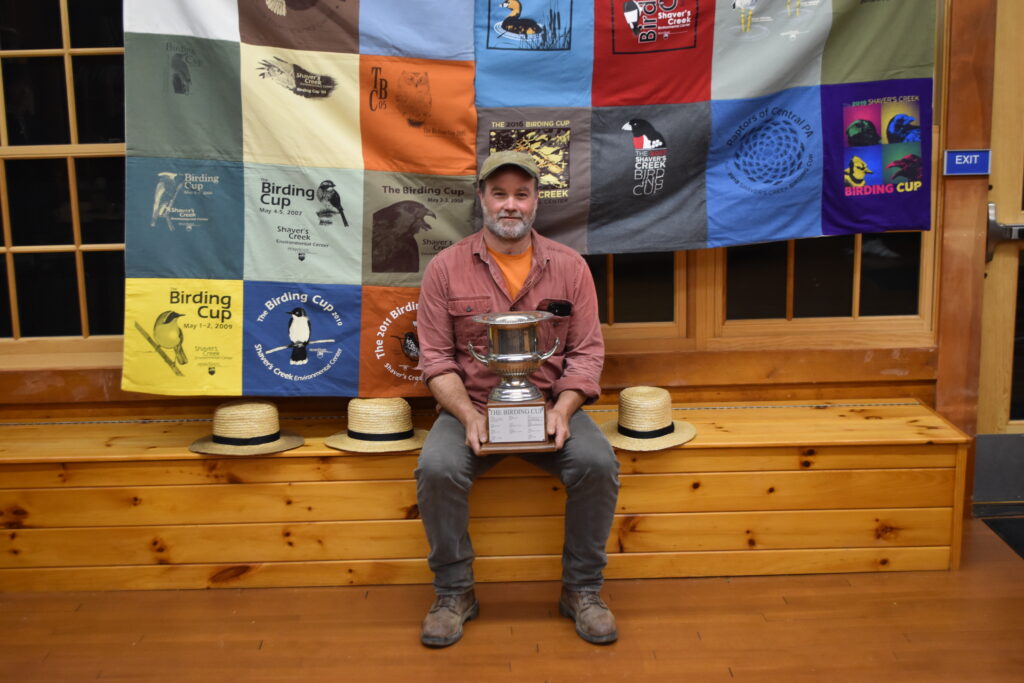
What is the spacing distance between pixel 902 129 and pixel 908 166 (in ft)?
0.42

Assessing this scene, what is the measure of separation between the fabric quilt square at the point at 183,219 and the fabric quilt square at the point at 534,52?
3.03 feet

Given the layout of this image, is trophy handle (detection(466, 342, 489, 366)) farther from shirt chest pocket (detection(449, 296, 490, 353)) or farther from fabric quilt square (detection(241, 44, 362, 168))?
fabric quilt square (detection(241, 44, 362, 168))

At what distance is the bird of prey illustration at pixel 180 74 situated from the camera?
2.86 meters

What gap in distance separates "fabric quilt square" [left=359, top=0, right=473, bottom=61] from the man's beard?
623 millimetres

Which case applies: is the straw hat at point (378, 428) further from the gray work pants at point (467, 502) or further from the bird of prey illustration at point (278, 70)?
the bird of prey illustration at point (278, 70)

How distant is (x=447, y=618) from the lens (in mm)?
2543

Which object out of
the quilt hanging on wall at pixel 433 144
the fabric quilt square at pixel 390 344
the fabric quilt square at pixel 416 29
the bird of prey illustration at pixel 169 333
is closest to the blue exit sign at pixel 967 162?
the quilt hanging on wall at pixel 433 144

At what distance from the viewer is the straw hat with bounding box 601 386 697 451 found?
2.83 m

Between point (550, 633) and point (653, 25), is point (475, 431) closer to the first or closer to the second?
point (550, 633)

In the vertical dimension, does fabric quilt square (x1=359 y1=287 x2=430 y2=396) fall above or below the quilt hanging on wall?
below

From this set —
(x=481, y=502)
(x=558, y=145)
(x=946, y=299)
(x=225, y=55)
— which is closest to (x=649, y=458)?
(x=481, y=502)

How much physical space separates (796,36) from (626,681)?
212 cm

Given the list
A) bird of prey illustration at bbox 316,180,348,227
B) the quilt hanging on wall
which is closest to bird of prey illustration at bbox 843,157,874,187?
the quilt hanging on wall

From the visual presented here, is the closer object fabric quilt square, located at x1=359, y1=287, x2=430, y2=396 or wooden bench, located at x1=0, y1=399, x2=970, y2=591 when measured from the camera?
wooden bench, located at x1=0, y1=399, x2=970, y2=591
